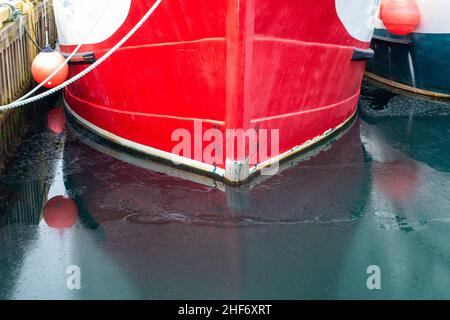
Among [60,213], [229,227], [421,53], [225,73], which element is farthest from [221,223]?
[421,53]

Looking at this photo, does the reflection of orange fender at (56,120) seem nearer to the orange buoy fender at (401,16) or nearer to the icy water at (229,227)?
the icy water at (229,227)

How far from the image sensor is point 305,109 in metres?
6.17

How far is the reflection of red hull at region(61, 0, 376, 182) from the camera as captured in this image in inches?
199

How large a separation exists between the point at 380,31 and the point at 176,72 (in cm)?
496

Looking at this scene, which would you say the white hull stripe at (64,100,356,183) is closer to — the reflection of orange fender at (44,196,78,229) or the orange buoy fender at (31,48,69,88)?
the orange buoy fender at (31,48,69,88)

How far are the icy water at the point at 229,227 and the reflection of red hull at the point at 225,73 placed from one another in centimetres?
35

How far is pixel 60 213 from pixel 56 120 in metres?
3.07

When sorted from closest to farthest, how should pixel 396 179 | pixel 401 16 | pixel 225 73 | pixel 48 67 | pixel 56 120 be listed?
pixel 225 73, pixel 396 179, pixel 48 67, pixel 56 120, pixel 401 16

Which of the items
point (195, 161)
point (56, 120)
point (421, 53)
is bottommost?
point (56, 120)

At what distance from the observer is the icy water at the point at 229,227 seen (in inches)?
163

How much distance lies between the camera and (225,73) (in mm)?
5172

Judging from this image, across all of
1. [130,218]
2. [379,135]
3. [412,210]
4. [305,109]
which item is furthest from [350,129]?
[130,218]

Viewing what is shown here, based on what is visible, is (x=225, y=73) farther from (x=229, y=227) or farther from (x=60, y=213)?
(x=60, y=213)

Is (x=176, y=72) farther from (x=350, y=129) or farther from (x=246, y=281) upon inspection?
(x=350, y=129)
